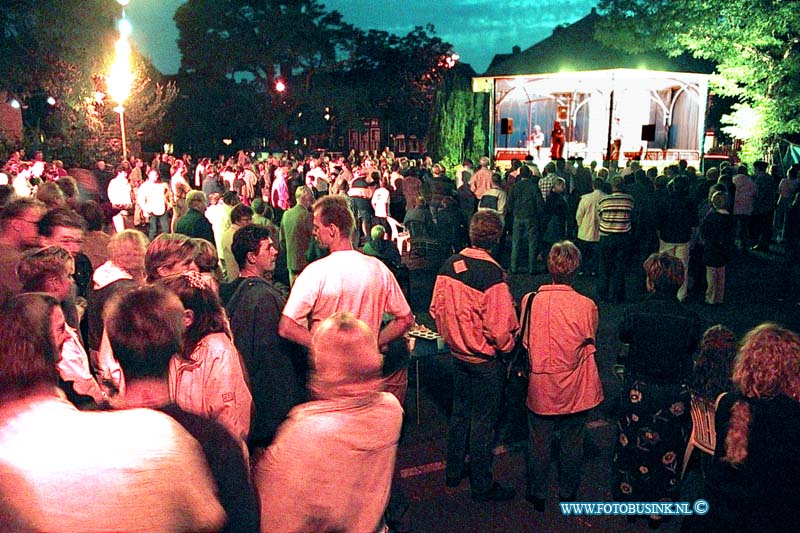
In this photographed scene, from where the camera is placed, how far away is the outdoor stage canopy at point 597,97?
83.9 ft

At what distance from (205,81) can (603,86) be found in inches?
1135

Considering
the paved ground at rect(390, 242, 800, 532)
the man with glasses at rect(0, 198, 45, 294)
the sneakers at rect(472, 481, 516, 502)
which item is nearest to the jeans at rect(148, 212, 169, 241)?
the paved ground at rect(390, 242, 800, 532)

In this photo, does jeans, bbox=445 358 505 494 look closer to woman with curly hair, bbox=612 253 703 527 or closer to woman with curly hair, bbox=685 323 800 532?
woman with curly hair, bbox=612 253 703 527

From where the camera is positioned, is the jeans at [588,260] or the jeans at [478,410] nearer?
the jeans at [478,410]

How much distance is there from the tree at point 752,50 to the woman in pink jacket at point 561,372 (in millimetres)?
15969

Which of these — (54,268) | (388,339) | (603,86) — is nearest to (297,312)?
(388,339)

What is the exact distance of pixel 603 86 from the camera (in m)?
27.3

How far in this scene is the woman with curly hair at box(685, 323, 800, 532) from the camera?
265 cm

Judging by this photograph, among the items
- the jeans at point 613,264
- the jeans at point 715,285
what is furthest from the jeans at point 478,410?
the jeans at point 715,285

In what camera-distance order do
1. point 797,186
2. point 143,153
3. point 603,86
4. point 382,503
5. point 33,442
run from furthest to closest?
1. point 143,153
2. point 603,86
3. point 797,186
4. point 382,503
5. point 33,442

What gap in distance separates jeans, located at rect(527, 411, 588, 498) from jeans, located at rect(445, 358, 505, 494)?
0.86 feet

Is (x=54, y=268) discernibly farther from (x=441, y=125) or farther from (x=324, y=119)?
(x=324, y=119)

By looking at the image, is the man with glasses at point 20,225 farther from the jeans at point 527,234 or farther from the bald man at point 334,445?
the jeans at point 527,234

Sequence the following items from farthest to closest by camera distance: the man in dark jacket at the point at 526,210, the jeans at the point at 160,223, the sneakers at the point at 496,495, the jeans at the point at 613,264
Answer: the jeans at the point at 160,223, the man in dark jacket at the point at 526,210, the jeans at the point at 613,264, the sneakers at the point at 496,495
